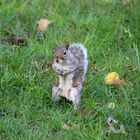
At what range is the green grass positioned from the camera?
3.88 metres

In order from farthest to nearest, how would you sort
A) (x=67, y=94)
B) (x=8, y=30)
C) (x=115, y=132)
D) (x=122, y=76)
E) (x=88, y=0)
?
(x=88, y=0)
(x=8, y=30)
(x=122, y=76)
(x=67, y=94)
(x=115, y=132)

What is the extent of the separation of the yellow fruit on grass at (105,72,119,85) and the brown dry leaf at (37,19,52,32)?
107 centimetres

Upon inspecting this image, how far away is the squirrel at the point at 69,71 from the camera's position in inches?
156

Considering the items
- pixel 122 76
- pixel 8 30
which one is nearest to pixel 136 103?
pixel 122 76

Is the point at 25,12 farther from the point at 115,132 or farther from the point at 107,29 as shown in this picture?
the point at 115,132

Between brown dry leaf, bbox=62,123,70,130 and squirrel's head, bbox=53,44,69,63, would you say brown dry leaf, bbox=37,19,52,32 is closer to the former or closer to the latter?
squirrel's head, bbox=53,44,69,63

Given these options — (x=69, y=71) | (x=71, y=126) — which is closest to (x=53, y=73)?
(x=69, y=71)

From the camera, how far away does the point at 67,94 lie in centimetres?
408

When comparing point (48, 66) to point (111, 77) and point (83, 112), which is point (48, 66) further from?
point (83, 112)

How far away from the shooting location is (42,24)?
542 cm

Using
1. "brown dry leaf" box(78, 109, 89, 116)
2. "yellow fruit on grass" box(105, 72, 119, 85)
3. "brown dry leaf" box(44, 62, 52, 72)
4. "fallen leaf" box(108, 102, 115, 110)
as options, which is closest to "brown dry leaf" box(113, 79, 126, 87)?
"yellow fruit on grass" box(105, 72, 119, 85)

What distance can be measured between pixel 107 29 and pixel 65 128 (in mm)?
1724

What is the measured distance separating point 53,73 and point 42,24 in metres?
0.94

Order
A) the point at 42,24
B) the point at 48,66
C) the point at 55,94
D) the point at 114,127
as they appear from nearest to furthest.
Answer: the point at 114,127 → the point at 55,94 → the point at 48,66 → the point at 42,24
